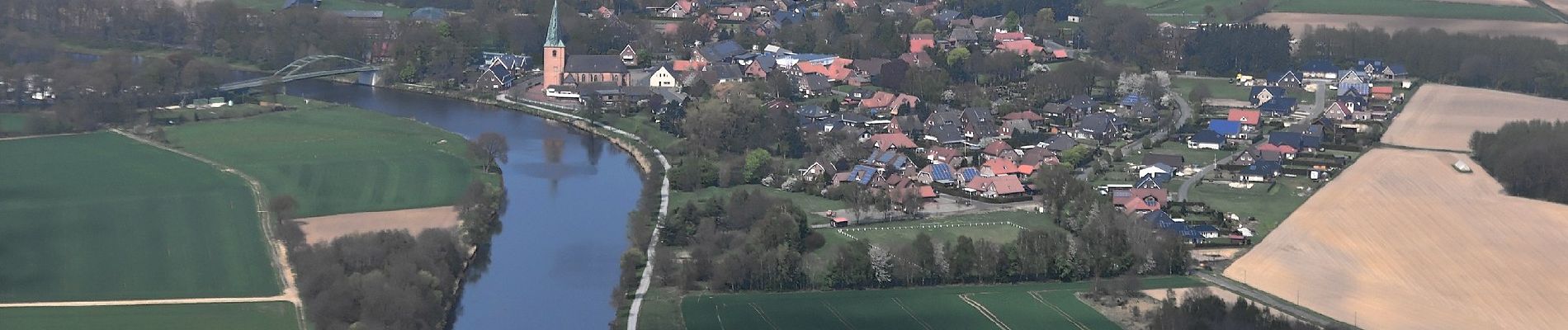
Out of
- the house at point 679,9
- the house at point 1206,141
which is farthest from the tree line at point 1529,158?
the house at point 679,9

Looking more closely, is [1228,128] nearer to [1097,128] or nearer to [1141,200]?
[1097,128]

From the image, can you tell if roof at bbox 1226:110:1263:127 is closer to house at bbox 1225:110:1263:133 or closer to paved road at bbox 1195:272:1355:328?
house at bbox 1225:110:1263:133

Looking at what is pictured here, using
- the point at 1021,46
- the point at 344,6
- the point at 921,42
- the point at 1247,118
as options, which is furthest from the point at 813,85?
the point at 344,6

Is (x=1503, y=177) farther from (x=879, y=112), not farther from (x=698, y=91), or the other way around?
(x=698, y=91)

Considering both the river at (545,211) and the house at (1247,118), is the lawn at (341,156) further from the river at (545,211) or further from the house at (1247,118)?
the house at (1247,118)

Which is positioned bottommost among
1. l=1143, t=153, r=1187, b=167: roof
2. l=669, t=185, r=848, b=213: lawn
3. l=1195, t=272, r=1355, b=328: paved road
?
l=1195, t=272, r=1355, b=328: paved road

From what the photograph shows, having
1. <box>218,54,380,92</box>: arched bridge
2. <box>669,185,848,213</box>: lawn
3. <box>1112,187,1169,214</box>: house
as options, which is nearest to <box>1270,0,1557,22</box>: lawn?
<box>218,54,380,92</box>: arched bridge
